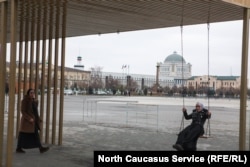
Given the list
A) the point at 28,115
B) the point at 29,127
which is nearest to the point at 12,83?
the point at 28,115

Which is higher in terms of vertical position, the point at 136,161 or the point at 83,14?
the point at 83,14

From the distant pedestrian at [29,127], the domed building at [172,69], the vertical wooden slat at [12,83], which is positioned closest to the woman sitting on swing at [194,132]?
the vertical wooden slat at [12,83]

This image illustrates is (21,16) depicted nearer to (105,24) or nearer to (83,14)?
(83,14)

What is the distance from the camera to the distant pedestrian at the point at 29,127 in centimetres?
1123

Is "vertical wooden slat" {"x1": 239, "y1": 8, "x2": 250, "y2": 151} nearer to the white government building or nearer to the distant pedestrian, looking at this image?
the distant pedestrian

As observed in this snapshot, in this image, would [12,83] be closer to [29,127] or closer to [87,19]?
[29,127]

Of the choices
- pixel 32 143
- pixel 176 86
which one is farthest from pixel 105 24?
pixel 176 86

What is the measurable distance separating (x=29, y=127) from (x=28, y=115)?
369 mm

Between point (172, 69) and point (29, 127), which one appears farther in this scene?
point (172, 69)

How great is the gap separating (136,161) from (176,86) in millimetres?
89833

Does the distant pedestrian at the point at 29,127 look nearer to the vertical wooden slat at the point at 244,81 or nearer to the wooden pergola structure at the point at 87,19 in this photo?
the wooden pergola structure at the point at 87,19

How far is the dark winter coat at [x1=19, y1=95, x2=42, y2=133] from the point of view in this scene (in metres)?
11.2

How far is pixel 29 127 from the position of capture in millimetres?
11383

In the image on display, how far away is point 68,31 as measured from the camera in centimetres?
1368
